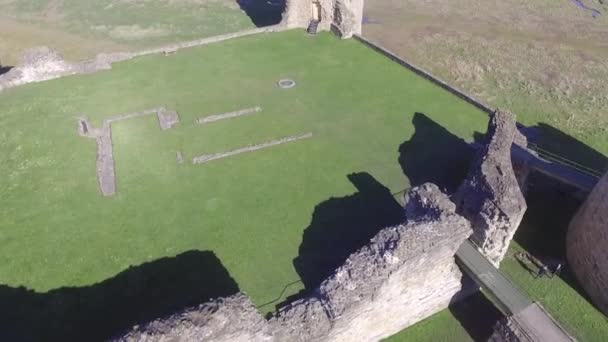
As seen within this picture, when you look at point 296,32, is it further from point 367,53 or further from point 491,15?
point 491,15

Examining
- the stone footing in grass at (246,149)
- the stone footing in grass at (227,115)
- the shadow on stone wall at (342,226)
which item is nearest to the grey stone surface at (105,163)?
the stone footing in grass at (246,149)

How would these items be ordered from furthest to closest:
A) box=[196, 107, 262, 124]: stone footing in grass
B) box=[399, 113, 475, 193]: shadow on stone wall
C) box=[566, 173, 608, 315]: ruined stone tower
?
box=[196, 107, 262, 124]: stone footing in grass → box=[399, 113, 475, 193]: shadow on stone wall → box=[566, 173, 608, 315]: ruined stone tower

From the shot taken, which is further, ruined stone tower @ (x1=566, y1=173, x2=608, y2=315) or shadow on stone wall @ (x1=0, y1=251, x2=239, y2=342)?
ruined stone tower @ (x1=566, y1=173, x2=608, y2=315)

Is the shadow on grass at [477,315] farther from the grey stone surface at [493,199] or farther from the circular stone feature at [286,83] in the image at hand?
the circular stone feature at [286,83]

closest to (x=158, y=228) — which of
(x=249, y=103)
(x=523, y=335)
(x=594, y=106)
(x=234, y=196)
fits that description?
(x=234, y=196)

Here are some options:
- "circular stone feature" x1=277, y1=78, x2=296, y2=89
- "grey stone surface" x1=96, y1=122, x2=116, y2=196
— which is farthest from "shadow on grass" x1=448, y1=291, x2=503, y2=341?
"circular stone feature" x1=277, y1=78, x2=296, y2=89

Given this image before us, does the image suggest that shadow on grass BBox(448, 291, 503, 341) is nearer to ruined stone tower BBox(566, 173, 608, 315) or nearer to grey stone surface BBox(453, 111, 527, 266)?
grey stone surface BBox(453, 111, 527, 266)

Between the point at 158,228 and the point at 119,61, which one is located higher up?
the point at 119,61
